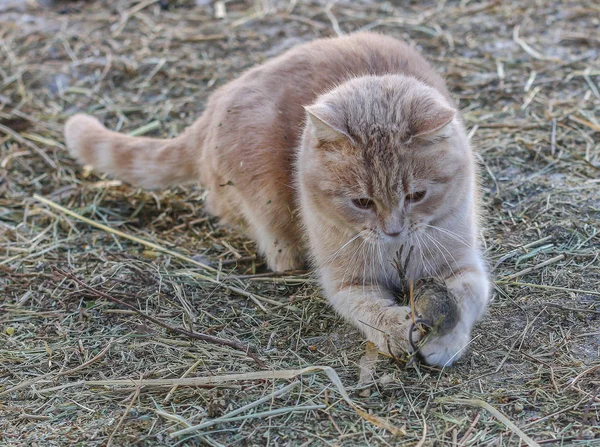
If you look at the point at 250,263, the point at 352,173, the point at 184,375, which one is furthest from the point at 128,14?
the point at 184,375

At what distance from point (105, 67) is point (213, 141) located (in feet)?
8.03

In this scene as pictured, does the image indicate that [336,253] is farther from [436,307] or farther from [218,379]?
[218,379]

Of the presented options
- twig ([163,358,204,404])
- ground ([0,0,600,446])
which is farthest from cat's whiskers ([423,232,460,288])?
twig ([163,358,204,404])

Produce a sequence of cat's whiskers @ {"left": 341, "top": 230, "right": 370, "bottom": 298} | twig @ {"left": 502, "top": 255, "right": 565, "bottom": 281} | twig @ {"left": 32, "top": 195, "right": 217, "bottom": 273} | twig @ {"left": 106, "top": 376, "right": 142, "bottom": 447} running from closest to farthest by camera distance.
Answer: twig @ {"left": 106, "top": 376, "right": 142, "bottom": 447} < cat's whiskers @ {"left": 341, "top": 230, "right": 370, "bottom": 298} < twig @ {"left": 502, "top": 255, "right": 565, "bottom": 281} < twig @ {"left": 32, "top": 195, "right": 217, "bottom": 273}

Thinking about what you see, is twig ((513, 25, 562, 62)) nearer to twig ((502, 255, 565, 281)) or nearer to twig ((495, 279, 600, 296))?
twig ((502, 255, 565, 281))

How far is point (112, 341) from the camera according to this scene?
3396 mm

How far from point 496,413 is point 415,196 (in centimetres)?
95

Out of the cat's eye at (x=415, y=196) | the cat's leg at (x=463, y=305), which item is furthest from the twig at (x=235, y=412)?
the cat's eye at (x=415, y=196)

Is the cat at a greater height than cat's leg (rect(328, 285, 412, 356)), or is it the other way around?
the cat

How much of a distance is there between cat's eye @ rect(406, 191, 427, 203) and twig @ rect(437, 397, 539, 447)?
2.72 ft

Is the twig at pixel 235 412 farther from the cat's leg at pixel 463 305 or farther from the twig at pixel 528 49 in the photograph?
the twig at pixel 528 49

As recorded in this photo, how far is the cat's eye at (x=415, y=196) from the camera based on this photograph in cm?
317

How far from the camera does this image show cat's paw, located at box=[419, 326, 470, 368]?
10.0 ft

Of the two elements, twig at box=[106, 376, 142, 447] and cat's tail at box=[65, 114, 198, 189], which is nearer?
twig at box=[106, 376, 142, 447]
